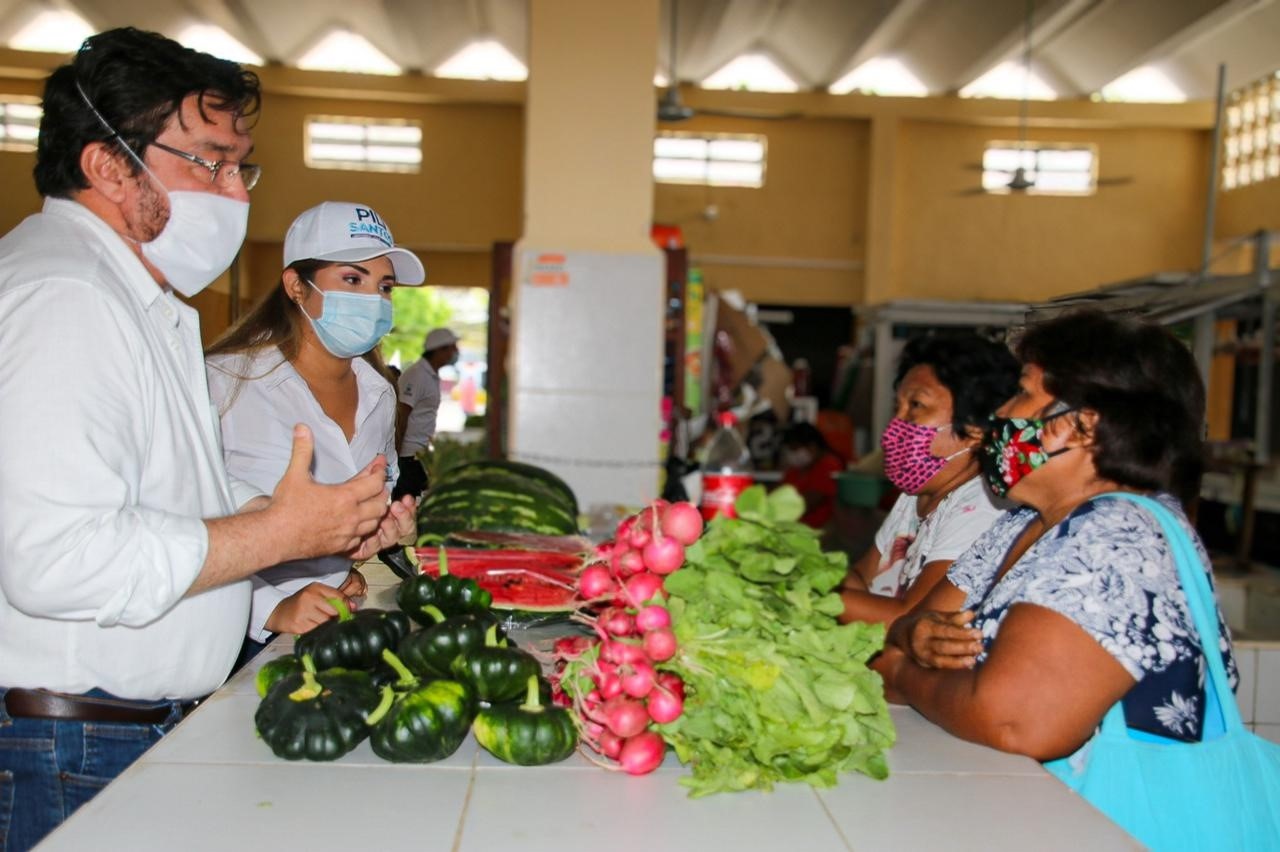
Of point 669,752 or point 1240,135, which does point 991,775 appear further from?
point 1240,135

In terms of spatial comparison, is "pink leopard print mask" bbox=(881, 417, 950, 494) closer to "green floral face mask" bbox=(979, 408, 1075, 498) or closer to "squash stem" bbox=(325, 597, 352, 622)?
"green floral face mask" bbox=(979, 408, 1075, 498)

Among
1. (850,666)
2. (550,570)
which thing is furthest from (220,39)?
(850,666)

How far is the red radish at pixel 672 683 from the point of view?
5.18ft

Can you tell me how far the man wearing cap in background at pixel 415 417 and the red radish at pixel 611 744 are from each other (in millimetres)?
1708

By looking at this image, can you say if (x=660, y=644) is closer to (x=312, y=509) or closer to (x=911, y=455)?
(x=312, y=509)

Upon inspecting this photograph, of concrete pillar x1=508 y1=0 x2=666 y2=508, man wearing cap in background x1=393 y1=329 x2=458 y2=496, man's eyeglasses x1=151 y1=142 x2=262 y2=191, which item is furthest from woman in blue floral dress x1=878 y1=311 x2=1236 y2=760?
concrete pillar x1=508 y1=0 x2=666 y2=508

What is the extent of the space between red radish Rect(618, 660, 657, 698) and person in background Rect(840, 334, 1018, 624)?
125cm

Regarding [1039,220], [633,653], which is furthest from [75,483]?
[1039,220]

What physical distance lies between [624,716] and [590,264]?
4.39 m

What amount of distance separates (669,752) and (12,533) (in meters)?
1.01

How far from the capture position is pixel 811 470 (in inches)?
302

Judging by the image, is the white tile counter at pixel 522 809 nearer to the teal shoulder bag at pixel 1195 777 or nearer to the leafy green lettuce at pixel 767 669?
the leafy green lettuce at pixel 767 669

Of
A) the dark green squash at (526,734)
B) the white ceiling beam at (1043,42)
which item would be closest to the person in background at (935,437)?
the dark green squash at (526,734)

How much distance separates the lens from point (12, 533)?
143 cm
